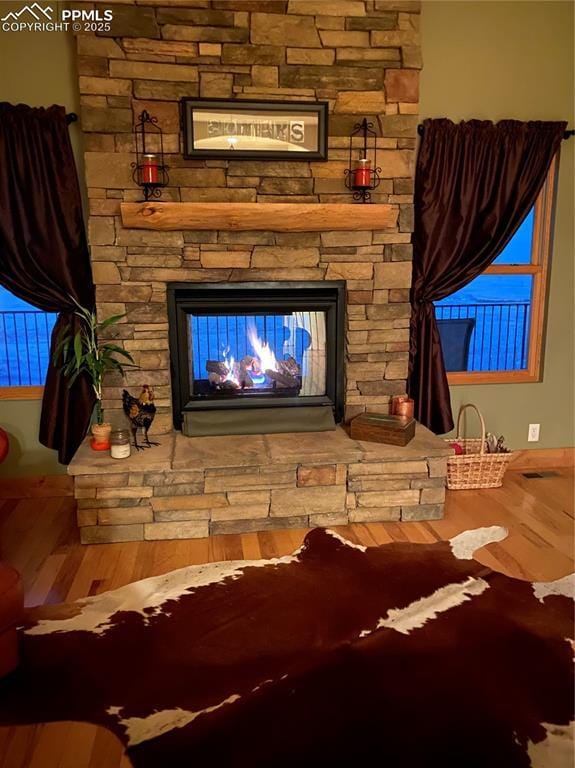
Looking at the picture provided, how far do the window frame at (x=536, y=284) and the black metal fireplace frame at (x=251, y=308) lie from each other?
3.25 ft

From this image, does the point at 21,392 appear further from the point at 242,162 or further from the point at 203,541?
the point at 242,162

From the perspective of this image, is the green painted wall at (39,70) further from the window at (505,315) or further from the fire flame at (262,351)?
the window at (505,315)

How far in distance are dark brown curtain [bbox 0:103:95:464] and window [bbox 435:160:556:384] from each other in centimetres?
222

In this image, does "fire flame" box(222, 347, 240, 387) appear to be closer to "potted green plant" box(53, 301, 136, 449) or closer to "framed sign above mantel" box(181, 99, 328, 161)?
"potted green plant" box(53, 301, 136, 449)

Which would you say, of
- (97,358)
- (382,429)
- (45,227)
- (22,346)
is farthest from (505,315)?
(22,346)

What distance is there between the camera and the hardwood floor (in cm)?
267

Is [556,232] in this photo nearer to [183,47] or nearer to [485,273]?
[485,273]

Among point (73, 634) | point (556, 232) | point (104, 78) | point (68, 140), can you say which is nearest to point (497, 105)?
point (556, 232)

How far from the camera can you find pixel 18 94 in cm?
318

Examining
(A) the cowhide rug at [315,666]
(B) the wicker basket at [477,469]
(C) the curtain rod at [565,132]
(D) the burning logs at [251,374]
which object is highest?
(C) the curtain rod at [565,132]

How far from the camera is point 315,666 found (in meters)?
2.04

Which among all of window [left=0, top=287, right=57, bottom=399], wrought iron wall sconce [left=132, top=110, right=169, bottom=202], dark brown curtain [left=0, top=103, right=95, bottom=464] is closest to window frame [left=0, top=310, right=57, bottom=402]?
window [left=0, top=287, right=57, bottom=399]

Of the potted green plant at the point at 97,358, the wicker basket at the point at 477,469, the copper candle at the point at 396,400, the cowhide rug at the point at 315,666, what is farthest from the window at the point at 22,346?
the wicker basket at the point at 477,469

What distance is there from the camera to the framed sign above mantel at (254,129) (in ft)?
9.89
